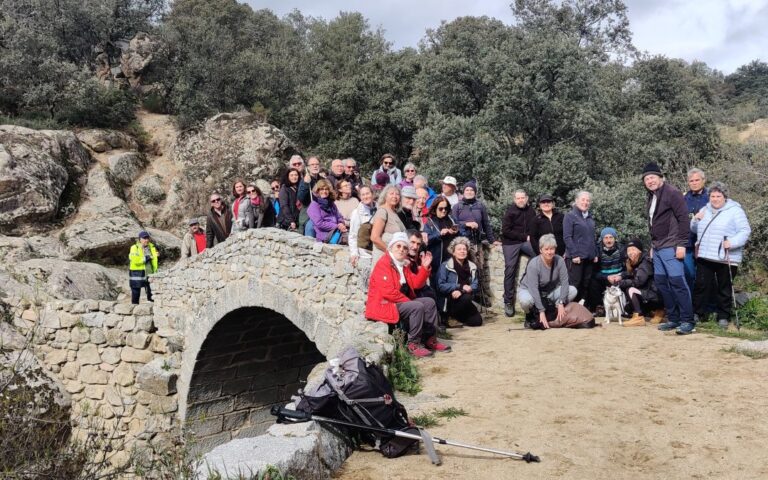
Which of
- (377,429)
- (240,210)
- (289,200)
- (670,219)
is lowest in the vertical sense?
(377,429)

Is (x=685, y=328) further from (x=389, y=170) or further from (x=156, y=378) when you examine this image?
(x=156, y=378)

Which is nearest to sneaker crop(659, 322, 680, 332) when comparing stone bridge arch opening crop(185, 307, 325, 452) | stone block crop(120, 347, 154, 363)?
stone bridge arch opening crop(185, 307, 325, 452)

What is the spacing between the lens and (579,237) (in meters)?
8.44

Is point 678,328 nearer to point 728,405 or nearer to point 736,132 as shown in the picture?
point 728,405

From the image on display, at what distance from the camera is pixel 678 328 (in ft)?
23.2

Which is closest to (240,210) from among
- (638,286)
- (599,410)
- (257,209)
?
(257,209)

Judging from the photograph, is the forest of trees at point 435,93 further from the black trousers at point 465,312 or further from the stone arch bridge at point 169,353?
the stone arch bridge at point 169,353

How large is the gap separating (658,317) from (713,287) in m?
0.85

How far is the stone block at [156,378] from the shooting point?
10648 millimetres

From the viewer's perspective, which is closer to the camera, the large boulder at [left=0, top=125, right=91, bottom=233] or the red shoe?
the red shoe

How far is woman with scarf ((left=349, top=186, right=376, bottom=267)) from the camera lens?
714cm

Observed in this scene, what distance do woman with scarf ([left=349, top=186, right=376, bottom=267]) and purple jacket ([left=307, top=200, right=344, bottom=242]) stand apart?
31.4 inches

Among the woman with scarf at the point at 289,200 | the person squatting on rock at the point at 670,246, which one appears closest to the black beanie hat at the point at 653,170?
the person squatting on rock at the point at 670,246

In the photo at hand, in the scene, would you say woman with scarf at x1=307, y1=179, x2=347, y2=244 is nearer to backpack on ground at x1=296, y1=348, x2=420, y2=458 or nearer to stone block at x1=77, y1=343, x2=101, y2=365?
backpack on ground at x1=296, y1=348, x2=420, y2=458
